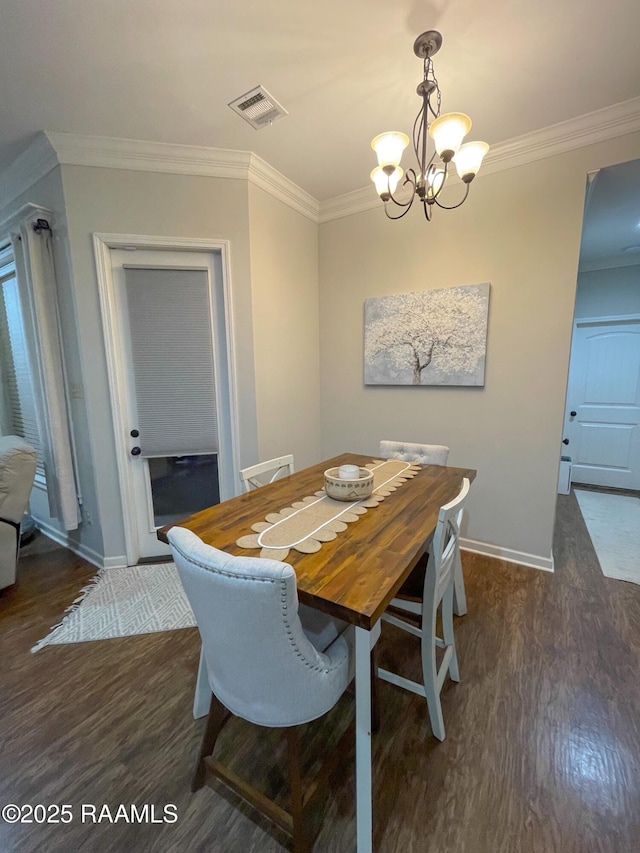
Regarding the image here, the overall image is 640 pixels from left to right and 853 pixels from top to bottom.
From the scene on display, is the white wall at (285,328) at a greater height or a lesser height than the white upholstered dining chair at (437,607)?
greater

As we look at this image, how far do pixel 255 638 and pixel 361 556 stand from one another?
411mm

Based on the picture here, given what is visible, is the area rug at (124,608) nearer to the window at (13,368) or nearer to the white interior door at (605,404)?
the window at (13,368)

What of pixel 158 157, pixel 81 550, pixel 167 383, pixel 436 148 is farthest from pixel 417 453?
pixel 81 550

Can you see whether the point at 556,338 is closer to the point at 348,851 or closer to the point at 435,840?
the point at 435,840

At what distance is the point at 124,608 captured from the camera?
2156 mm

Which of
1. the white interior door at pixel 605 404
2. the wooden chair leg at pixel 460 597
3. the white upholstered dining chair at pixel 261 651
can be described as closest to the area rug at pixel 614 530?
the white interior door at pixel 605 404

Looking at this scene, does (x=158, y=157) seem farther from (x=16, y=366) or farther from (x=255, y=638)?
(x=255, y=638)

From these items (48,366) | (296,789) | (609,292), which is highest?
(609,292)

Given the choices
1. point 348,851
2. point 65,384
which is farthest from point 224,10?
point 348,851

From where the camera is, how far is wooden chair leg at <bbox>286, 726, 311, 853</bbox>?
0.98 m

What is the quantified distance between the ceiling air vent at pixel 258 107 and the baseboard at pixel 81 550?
9.75ft

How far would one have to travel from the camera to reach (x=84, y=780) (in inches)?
49.3

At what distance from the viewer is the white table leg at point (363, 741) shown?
3.22ft

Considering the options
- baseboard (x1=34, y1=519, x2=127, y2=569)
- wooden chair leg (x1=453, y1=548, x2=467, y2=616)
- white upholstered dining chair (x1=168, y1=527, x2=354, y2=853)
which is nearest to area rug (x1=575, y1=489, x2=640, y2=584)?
wooden chair leg (x1=453, y1=548, x2=467, y2=616)
